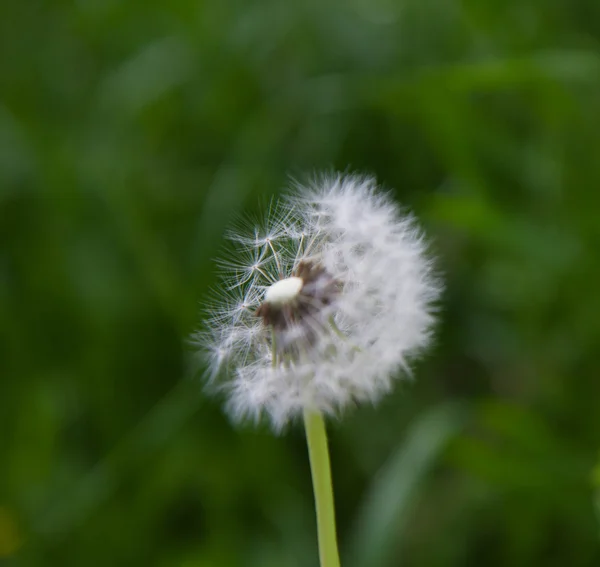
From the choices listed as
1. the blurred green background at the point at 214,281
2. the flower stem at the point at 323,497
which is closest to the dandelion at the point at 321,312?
the flower stem at the point at 323,497

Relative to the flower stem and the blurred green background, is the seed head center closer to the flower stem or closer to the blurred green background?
the flower stem

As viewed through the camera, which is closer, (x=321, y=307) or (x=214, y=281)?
(x=321, y=307)

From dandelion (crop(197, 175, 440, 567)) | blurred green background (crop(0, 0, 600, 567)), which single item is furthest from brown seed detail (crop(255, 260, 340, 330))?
blurred green background (crop(0, 0, 600, 567))

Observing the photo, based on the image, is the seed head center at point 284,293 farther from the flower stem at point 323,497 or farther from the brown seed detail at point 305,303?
the flower stem at point 323,497

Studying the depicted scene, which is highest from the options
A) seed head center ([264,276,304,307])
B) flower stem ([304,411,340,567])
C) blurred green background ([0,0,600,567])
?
blurred green background ([0,0,600,567])

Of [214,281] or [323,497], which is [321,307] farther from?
[214,281]

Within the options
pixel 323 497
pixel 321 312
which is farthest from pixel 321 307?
pixel 323 497

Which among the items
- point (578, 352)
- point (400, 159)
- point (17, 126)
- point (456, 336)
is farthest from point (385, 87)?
point (17, 126)
